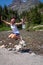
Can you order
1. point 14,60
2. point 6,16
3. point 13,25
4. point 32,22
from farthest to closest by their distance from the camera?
point 6,16 < point 32,22 < point 13,25 < point 14,60

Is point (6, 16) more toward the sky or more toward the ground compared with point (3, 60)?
more toward the ground

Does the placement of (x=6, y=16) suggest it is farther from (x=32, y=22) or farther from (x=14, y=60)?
(x=14, y=60)

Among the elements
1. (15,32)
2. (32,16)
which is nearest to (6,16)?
(32,16)

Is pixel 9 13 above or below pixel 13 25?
below

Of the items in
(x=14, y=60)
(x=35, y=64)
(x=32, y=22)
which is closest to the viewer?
(x=35, y=64)

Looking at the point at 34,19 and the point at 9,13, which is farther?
the point at 9,13

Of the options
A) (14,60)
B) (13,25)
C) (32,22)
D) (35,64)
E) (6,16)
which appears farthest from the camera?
(6,16)

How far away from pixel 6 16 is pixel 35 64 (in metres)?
76.4

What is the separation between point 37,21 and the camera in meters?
57.2

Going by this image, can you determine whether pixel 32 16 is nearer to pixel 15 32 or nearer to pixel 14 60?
pixel 15 32

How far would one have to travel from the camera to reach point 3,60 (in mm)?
9641

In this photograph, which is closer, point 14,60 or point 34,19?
point 14,60

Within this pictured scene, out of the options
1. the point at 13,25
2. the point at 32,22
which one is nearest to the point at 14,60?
the point at 13,25

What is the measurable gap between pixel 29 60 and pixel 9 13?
7857 cm
